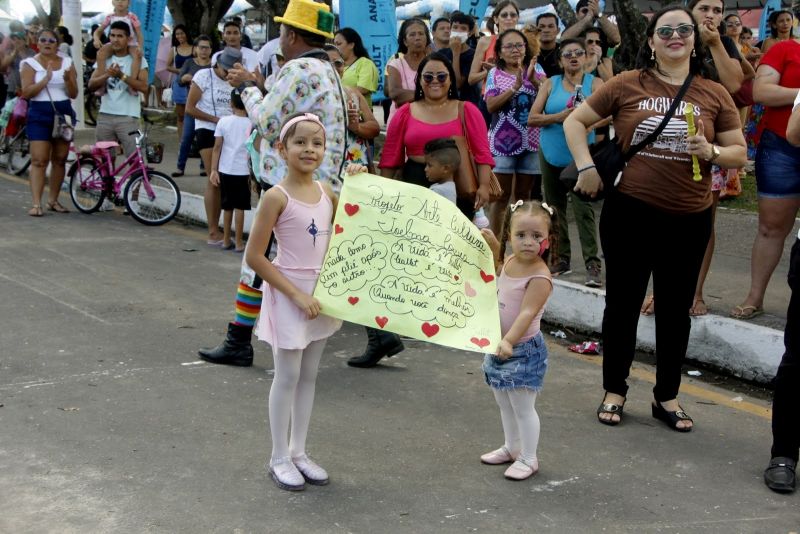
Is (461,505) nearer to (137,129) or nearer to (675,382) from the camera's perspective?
(675,382)

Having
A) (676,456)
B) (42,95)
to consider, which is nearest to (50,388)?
(676,456)

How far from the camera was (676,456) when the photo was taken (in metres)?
4.88

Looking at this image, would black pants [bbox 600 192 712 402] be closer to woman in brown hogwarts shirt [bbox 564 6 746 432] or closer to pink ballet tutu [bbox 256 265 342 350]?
woman in brown hogwarts shirt [bbox 564 6 746 432]

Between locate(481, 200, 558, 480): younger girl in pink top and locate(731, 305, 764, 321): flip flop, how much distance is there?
266cm

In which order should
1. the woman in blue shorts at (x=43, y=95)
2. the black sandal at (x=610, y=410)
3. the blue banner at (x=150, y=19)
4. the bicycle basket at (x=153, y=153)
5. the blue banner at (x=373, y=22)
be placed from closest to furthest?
the black sandal at (x=610, y=410) < the woman in blue shorts at (x=43, y=95) < the bicycle basket at (x=153, y=153) < the blue banner at (x=373, y=22) < the blue banner at (x=150, y=19)

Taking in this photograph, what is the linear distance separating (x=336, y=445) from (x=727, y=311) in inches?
130

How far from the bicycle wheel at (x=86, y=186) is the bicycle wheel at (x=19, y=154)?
2.72 meters

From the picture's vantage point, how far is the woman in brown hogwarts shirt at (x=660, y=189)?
503 centimetres

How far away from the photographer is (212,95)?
11.0m

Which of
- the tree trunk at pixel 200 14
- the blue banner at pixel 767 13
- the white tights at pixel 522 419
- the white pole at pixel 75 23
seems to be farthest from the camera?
the tree trunk at pixel 200 14

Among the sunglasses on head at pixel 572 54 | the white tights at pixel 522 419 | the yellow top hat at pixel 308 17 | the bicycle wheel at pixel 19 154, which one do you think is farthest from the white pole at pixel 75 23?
the white tights at pixel 522 419

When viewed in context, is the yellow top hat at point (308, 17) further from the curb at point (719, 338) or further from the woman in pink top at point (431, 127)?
the curb at point (719, 338)

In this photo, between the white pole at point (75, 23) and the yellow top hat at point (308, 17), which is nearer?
the yellow top hat at point (308, 17)

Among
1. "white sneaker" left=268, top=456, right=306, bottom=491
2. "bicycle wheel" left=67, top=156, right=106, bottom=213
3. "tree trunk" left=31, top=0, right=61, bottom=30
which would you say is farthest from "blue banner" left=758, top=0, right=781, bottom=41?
"tree trunk" left=31, top=0, right=61, bottom=30
